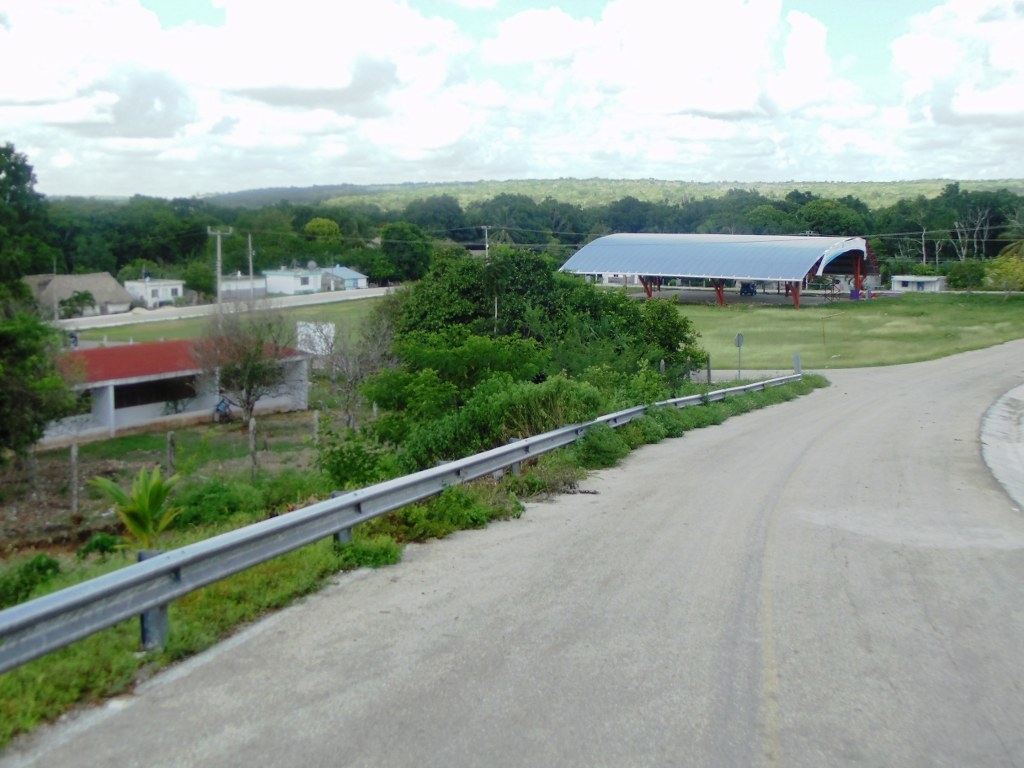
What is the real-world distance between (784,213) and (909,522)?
114423 mm

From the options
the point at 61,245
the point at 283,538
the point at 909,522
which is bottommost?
the point at 909,522

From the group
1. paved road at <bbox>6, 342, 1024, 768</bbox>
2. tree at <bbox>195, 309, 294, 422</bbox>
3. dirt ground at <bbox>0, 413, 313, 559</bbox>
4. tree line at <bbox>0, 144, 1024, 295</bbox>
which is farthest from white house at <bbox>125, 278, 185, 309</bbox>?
paved road at <bbox>6, 342, 1024, 768</bbox>

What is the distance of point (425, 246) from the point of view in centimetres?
7425

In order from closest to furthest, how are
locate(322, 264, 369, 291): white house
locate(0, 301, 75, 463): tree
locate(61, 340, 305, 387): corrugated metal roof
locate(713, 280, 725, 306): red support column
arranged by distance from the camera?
locate(0, 301, 75, 463): tree, locate(61, 340, 305, 387): corrugated metal roof, locate(322, 264, 369, 291): white house, locate(713, 280, 725, 306): red support column

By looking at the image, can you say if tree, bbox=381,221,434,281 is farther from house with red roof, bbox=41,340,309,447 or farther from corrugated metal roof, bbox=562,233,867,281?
house with red roof, bbox=41,340,309,447

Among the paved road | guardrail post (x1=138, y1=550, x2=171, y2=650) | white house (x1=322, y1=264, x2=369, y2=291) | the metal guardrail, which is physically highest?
white house (x1=322, y1=264, x2=369, y2=291)

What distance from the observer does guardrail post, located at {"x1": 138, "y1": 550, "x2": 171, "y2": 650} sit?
6285mm

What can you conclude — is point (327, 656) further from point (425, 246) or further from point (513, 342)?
point (425, 246)

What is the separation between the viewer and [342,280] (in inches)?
2729

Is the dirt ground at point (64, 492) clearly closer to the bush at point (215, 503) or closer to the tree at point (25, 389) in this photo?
the tree at point (25, 389)

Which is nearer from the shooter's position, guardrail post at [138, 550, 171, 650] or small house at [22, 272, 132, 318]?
guardrail post at [138, 550, 171, 650]

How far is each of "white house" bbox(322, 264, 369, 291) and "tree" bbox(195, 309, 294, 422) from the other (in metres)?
24.7

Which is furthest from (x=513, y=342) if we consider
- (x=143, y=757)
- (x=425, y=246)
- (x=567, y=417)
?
(x=425, y=246)

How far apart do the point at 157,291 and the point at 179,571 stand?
60275 mm
